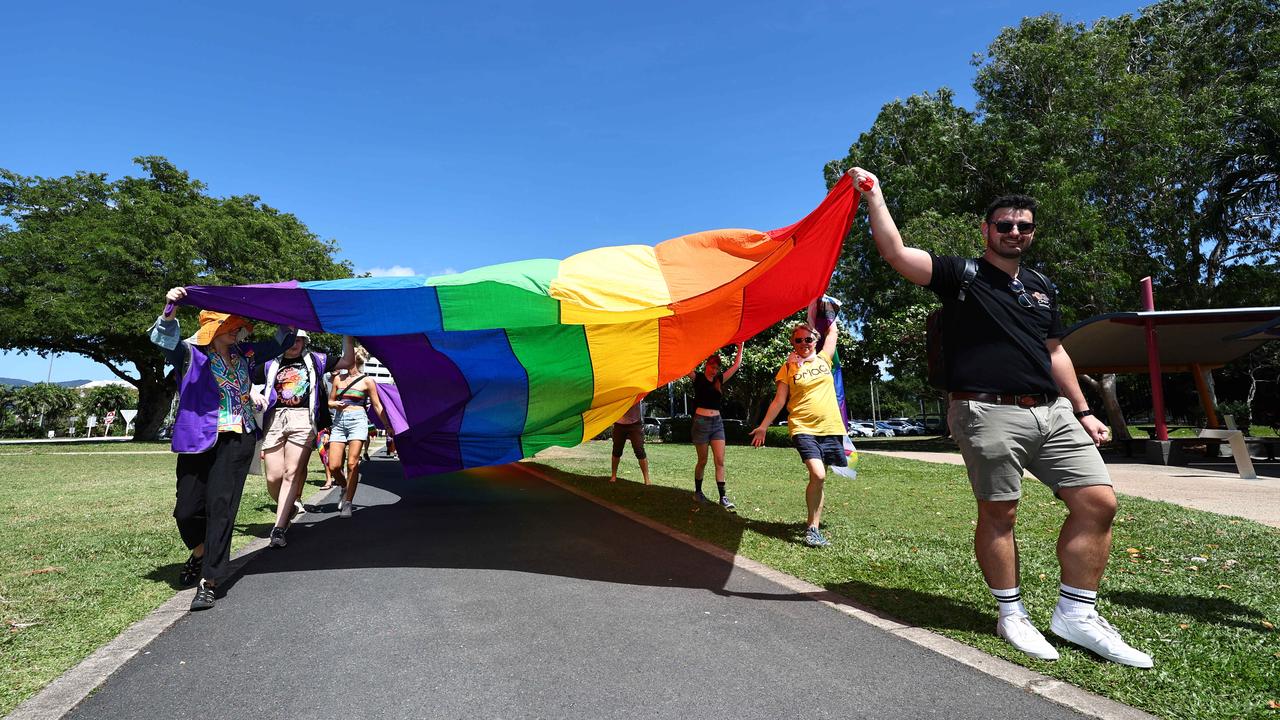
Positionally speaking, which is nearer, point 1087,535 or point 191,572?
point 1087,535

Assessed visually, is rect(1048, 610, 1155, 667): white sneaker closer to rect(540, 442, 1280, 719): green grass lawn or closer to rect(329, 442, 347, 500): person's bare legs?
rect(540, 442, 1280, 719): green grass lawn

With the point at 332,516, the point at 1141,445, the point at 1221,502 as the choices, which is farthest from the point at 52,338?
the point at 1141,445

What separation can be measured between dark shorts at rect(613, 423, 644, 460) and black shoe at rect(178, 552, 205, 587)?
228 inches

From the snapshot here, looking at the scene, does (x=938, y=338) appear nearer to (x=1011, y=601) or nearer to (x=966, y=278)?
(x=966, y=278)

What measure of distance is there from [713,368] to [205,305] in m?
5.58

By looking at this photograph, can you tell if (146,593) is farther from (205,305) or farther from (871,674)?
(871,674)

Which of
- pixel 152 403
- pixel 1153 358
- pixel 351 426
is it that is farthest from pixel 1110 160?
pixel 152 403

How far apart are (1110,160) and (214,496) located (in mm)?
28226

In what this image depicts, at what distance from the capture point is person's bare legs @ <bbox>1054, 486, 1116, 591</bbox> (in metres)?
3.25

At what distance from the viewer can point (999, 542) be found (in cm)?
346

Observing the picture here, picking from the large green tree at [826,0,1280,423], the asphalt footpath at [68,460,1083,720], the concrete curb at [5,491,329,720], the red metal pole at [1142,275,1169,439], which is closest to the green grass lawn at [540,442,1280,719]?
the asphalt footpath at [68,460,1083,720]

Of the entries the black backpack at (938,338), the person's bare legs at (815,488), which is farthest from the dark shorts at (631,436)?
the black backpack at (938,338)

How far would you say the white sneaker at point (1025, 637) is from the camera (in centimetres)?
323

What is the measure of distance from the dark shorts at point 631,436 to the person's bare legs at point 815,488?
4.30m
